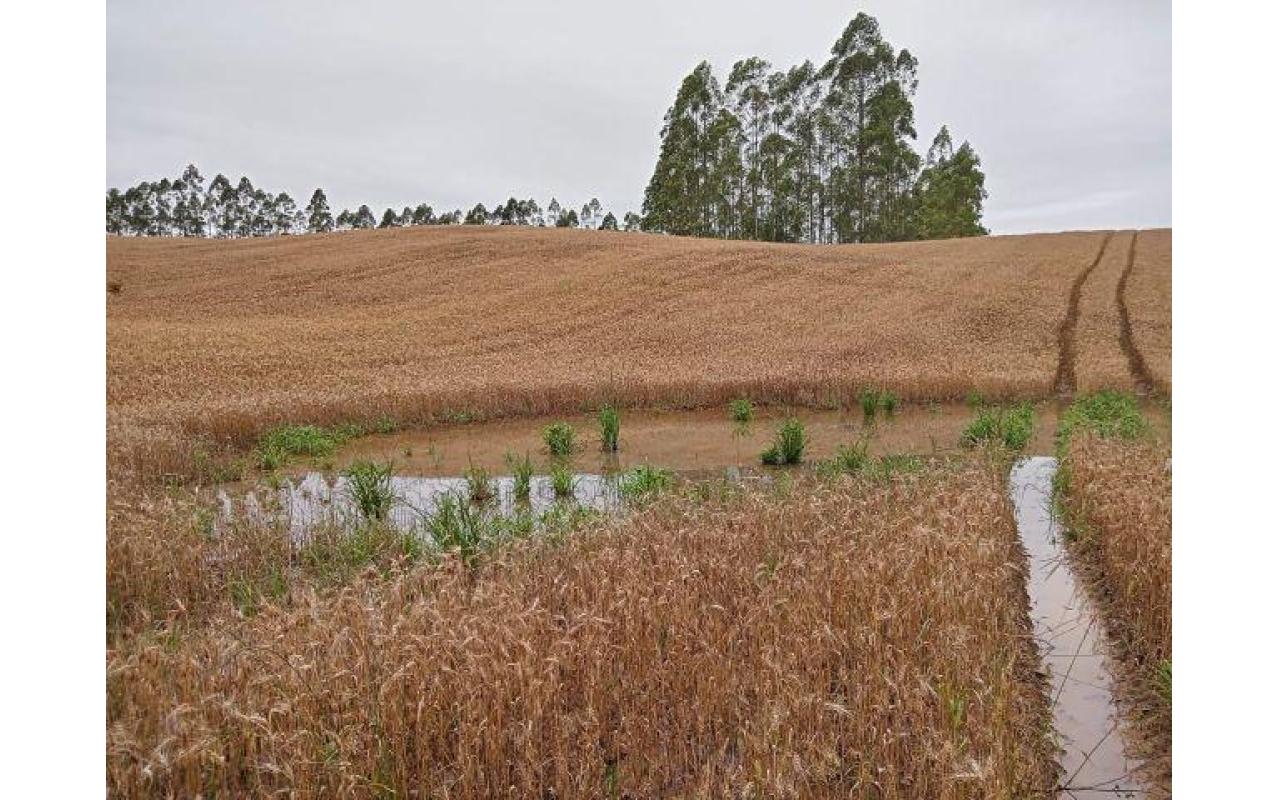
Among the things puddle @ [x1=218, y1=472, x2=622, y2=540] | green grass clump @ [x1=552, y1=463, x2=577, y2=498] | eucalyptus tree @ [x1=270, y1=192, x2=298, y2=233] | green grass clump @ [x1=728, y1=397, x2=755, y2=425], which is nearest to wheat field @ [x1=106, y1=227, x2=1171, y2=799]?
puddle @ [x1=218, y1=472, x2=622, y2=540]

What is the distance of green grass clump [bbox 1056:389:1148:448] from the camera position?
1315 centimetres

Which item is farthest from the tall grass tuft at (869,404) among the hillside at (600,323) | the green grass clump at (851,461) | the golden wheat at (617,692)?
the golden wheat at (617,692)

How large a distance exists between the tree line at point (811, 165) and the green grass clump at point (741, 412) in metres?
48.6

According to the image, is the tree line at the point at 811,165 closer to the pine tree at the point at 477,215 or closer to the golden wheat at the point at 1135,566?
the pine tree at the point at 477,215

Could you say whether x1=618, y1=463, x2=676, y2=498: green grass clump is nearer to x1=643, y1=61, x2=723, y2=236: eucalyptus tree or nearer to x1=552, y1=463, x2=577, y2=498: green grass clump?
x1=552, y1=463, x2=577, y2=498: green grass clump

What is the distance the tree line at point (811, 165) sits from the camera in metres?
61.0

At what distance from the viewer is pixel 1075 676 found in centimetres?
557

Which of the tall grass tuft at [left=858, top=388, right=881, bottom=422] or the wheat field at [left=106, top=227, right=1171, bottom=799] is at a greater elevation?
the tall grass tuft at [left=858, top=388, right=881, bottom=422]

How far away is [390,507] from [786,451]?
20.9 feet

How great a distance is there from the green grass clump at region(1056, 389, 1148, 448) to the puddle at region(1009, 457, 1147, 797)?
4897 millimetres

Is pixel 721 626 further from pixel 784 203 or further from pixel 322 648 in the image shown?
pixel 784 203

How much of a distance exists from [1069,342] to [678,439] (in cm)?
1598

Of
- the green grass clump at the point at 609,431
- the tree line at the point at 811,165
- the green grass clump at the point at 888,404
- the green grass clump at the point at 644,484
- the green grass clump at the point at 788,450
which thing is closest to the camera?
the green grass clump at the point at 644,484

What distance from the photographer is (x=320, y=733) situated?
12.7 ft
